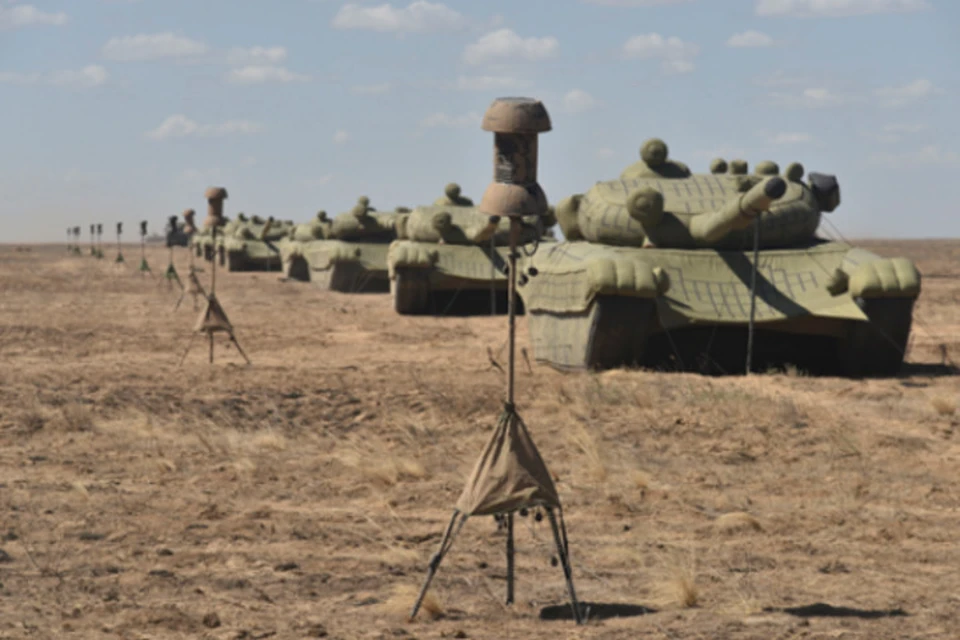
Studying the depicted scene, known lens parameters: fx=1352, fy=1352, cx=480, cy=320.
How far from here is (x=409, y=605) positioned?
20.9 feet

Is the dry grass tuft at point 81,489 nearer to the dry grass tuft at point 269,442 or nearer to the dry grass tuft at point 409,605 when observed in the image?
the dry grass tuft at point 269,442

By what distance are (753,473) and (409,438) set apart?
284 cm

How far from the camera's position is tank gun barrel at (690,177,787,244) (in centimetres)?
1320

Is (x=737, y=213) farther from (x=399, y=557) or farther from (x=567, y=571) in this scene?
(x=567, y=571)

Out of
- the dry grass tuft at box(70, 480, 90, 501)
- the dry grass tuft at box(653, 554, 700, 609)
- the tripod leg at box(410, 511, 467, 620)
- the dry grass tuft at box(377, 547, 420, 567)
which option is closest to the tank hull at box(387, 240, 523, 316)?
the dry grass tuft at box(70, 480, 90, 501)

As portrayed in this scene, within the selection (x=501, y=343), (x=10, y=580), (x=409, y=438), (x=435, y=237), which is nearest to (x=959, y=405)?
(x=409, y=438)

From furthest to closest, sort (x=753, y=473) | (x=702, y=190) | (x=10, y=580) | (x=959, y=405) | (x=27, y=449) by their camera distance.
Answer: (x=702, y=190) → (x=959, y=405) → (x=27, y=449) → (x=753, y=473) → (x=10, y=580)

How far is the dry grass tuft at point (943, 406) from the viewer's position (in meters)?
12.1

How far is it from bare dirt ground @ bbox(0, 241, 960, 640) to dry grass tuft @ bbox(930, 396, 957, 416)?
5.2 inches

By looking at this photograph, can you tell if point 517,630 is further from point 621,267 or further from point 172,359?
point 172,359

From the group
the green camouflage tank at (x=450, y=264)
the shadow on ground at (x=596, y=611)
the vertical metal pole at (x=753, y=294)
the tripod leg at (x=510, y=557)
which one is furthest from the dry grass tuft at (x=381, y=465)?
the green camouflage tank at (x=450, y=264)

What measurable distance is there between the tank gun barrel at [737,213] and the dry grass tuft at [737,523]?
5.58m

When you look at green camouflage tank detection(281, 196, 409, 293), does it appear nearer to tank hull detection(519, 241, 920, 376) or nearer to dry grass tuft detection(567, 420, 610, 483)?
tank hull detection(519, 241, 920, 376)

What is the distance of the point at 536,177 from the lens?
245 inches
